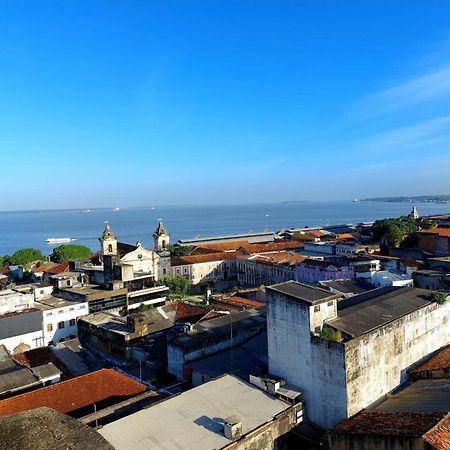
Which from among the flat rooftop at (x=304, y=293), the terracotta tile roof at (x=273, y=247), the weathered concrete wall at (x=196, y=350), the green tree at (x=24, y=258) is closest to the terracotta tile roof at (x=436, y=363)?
the flat rooftop at (x=304, y=293)

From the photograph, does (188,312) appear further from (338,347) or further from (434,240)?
(434,240)

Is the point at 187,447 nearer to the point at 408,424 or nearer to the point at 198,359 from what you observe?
the point at 408,424

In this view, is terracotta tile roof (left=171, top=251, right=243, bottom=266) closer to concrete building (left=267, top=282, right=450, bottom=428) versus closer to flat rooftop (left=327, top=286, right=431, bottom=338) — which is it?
flat rooftop (left=327, top=286, right=431, bottom=338)

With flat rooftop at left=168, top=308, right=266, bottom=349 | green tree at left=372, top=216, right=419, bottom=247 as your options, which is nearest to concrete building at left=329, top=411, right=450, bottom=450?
A: flat rooftop at left=168, top=308, right=266, bottom=349

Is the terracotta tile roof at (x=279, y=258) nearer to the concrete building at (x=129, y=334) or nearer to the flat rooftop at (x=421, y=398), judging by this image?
the concrete building at (x=129, y=334)

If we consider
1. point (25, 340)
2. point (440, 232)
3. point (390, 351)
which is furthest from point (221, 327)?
point (440, 232)

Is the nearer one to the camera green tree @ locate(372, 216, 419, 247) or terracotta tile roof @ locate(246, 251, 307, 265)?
terracotta tile roof @ locate(246, 251, 307, 265)

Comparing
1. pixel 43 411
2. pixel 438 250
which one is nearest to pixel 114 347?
pixel 43 411

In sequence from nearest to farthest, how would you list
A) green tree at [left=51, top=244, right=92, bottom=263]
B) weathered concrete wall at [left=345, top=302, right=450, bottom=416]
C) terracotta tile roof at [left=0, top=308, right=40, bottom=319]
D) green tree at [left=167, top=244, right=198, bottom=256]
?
weathered concrete wall at [left=345, top=302, right=450, bottom=416] → terracotta tile roof at [left=0, top=308, right=40, bottom=319] → green tree at [left=51, top=244, right=92, bottom=263] → green tree at [left=167, top=244, right=198, bottom=256]
